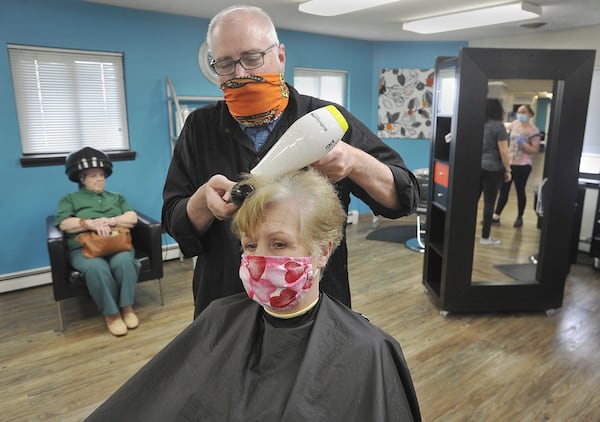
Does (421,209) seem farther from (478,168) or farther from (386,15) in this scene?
(386,15)

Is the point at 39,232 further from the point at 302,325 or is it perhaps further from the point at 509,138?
the point at 509,138

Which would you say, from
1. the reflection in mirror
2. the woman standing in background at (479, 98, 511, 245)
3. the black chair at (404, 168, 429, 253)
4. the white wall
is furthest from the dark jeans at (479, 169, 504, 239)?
the white wall

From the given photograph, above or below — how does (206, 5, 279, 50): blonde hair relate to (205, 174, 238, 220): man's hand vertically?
above

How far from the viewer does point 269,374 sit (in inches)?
42.7

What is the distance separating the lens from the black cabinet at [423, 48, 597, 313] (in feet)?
8.44

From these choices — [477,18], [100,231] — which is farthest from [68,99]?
[477,18]

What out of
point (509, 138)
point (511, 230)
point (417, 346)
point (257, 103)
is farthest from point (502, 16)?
point (257, 103)

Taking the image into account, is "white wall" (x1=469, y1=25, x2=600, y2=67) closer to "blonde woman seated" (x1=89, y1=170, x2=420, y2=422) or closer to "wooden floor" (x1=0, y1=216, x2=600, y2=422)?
"wooden floor" (x1=0, y1=216, x2=600, y2=422)

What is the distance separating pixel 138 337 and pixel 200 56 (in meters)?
2.42

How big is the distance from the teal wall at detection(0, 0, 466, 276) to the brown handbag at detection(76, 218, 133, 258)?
0.80 meters

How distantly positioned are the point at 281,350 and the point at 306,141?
1.76 feet

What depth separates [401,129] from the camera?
A: 215 inches

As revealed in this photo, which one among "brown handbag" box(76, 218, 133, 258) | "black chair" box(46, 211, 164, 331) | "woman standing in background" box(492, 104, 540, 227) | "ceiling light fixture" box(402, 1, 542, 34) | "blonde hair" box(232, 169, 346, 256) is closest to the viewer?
"blonde hair" box(232, 169, 346, 256)

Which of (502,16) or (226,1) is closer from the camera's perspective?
(226,1)
